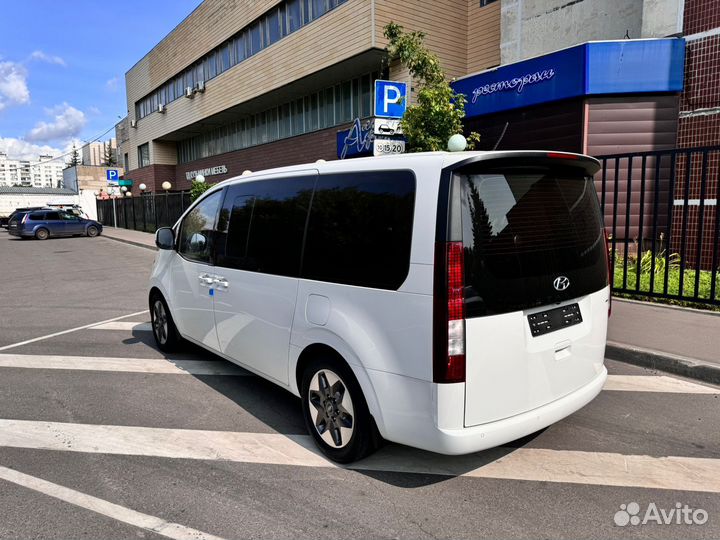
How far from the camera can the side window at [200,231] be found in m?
4.71

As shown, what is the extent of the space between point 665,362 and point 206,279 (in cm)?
448

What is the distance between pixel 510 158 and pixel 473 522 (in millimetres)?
1948

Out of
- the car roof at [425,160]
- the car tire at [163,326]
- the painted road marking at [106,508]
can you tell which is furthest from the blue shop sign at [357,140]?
the painted road marking at [106,508]

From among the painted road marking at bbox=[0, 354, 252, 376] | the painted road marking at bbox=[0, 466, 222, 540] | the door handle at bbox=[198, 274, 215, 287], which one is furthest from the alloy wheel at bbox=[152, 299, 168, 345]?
the painted road marking at bbox=[0, 466, 222, 540]

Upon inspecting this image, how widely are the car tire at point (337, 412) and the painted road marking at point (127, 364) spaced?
181 centimetres

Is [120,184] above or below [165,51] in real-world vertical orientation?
below

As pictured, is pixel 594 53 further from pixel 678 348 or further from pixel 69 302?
pixel 69 302

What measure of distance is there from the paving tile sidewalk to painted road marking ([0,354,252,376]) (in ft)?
13.1

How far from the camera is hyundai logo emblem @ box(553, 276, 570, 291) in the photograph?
3017 mm

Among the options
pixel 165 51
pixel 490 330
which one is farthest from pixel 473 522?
pixel 165 51

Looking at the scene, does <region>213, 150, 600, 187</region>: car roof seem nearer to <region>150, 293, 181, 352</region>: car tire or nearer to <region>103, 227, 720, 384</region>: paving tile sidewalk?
<region>103, 227, 720, 384</region>: paving tile sidewalk

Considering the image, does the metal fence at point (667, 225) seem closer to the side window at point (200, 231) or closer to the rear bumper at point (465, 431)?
the rear bumper at point (465, 431)

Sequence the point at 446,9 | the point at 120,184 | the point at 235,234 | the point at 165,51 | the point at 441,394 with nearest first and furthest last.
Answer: the point at 441,394
the point at 235,234
the point at 446,9
the point at 165,51
the point at 120,184

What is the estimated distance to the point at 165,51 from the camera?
34.2 m
